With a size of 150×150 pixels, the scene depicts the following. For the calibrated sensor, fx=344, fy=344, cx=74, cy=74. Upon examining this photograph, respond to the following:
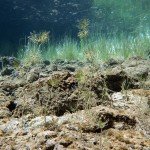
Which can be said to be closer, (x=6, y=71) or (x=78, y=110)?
(x=78, y=110)

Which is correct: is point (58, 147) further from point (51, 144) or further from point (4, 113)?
point (4, 113)

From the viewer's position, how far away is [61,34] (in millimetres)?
21859

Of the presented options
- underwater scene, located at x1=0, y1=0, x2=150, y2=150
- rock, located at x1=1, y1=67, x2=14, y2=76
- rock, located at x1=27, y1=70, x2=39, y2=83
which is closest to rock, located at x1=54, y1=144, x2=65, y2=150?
underwater scene, located at x1=0, y1=0, x2=150, y2=150

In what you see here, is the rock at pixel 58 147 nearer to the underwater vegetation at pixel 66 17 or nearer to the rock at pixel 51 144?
the rock at pixel 51 144

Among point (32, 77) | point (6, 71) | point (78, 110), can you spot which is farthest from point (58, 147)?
point (6, 71)

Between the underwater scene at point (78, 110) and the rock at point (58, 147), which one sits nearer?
the rock at point (58, 147)

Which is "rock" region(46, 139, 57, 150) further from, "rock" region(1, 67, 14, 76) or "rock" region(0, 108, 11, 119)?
"rock" region(1, 67, 14, 76)

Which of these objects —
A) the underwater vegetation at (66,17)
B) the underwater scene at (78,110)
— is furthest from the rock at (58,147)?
the underwater vegetation at (66,17)

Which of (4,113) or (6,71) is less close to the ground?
(6,71)

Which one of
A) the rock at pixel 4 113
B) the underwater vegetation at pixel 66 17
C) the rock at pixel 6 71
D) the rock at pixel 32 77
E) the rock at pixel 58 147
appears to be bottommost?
the rock at pixel 58 147

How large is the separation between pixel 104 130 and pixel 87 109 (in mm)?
415

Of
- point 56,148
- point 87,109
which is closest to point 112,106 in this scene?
point 87,109

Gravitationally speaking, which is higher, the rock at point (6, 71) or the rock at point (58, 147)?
the rock at point (6, 71)

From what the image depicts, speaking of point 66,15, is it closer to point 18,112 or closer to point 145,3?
point 145,3
